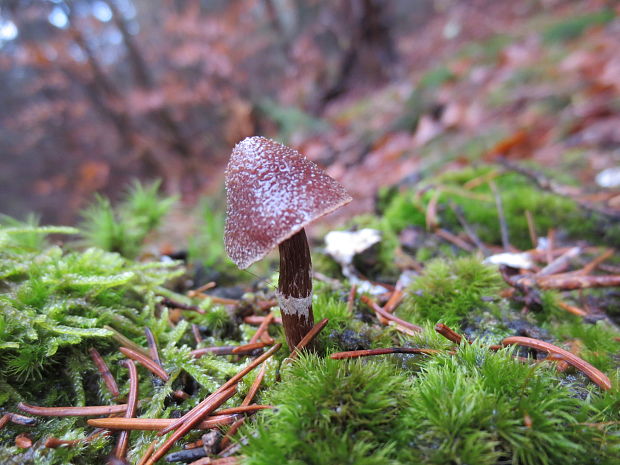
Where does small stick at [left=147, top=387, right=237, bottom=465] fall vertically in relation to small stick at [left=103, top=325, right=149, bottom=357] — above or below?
below

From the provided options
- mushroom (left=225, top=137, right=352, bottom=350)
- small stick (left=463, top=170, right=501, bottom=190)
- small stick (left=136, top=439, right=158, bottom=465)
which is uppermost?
small stick (left=463, top=170, right=501, bottom=190)

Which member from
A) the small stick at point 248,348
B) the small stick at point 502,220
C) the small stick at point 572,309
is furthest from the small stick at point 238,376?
the small stick at point 502,220

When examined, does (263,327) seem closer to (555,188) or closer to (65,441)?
(65,441)

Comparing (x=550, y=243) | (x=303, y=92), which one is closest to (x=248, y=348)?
(x=550, y=243)

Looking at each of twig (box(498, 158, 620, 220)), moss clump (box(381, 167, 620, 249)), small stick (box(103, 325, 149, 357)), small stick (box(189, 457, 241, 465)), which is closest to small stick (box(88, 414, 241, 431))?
small stick (box(189, 457, 241, 465))

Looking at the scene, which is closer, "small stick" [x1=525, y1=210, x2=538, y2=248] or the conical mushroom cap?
the conical mushroom cap

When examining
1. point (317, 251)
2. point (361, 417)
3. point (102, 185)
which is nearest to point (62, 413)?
point (361, 417)

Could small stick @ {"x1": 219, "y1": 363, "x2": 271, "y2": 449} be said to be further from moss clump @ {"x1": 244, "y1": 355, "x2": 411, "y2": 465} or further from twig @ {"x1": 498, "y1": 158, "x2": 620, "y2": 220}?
twig @ {"x1": 498, "y1": 158, "x2": 620, "y2": 220}
